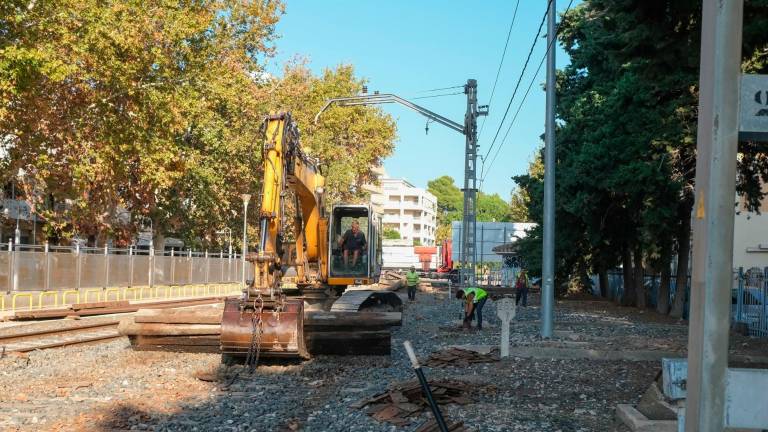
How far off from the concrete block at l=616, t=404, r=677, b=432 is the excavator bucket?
5.46m

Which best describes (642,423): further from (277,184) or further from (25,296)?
(25,296)

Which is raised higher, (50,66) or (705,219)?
(50,66)

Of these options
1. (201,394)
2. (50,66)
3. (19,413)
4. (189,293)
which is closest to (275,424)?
(201,394)

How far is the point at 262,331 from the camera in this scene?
12.2 metres

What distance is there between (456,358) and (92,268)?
2280 centimetres

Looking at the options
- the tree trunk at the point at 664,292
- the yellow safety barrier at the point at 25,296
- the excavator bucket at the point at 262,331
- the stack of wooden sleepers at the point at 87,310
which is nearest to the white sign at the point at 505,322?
the excavator bucket at the point at 262,331

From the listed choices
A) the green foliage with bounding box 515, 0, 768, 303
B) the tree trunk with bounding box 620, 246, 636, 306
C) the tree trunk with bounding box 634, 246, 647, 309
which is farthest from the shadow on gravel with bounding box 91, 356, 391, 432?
the tree trunk with bounding box 620, 246, 636, 306

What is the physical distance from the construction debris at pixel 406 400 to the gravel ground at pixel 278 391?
0.56 ft

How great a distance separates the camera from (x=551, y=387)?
11.5m

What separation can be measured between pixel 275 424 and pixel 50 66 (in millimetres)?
15743

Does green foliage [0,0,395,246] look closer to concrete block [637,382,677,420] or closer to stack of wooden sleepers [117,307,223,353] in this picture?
stack of wooden sleepers [117,307,223,353]

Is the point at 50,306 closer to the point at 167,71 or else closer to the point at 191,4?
the point at 167,71

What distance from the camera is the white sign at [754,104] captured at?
5.40 m

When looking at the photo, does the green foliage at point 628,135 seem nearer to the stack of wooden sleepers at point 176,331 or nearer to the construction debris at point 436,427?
the construction debris at point 436,427
